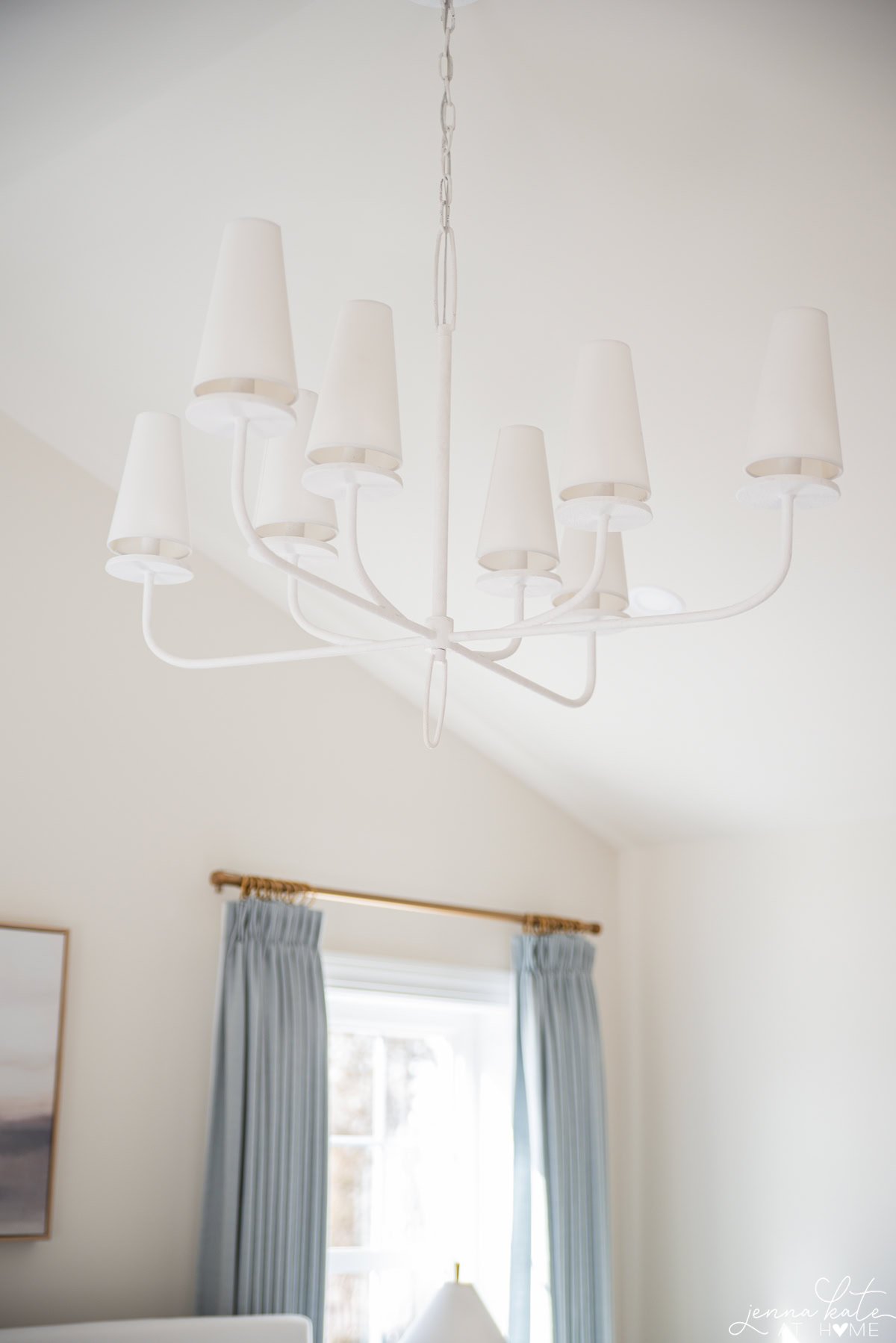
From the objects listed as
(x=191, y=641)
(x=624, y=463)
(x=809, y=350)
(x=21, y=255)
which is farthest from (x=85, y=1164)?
(x=809, y=350)

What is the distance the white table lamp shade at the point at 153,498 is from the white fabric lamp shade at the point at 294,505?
0.38 feet

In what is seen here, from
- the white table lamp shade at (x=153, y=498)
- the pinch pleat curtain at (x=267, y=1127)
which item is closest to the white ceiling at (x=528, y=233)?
the white table lamp shade at (x=153, y=498)

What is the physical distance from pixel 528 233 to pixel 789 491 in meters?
1.16

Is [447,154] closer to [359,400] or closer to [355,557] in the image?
[359,400]

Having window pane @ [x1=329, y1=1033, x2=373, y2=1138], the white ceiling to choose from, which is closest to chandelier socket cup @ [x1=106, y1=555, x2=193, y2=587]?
the white ceiling

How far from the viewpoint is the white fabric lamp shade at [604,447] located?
5.21 ft

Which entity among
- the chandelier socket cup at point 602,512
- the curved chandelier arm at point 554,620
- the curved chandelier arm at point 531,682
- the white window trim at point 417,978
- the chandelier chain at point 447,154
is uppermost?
the chandelier chain at point 447,154

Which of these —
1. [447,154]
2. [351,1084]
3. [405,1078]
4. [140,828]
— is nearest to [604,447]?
[447,154]

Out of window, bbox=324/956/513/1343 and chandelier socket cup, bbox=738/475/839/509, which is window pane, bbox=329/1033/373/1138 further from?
chandelier socket cup, bbox=738/475/839/509

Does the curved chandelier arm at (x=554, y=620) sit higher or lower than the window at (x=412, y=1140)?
higher

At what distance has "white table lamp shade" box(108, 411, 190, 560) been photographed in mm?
1764

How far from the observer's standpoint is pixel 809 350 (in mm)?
1532

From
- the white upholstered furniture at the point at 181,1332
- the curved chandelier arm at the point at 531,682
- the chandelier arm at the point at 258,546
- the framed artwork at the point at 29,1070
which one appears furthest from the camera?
the framed artwork at the point at 29,1070

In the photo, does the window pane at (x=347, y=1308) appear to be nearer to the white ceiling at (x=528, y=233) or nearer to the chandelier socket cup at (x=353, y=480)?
the white ceiling at (x=528, y=233)
